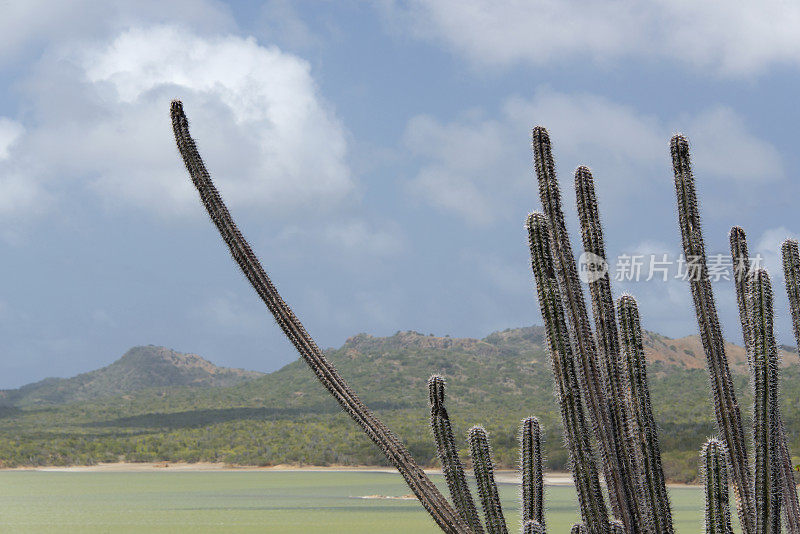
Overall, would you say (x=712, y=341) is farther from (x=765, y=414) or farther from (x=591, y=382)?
(x=591, y=382)

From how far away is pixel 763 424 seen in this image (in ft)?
19.2

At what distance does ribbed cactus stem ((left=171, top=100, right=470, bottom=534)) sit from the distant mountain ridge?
13252 cm

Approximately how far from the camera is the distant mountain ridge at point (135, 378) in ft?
441

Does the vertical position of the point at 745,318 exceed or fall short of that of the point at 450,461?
it exceeds it

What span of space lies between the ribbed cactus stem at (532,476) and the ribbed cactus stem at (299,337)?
0.74 metres

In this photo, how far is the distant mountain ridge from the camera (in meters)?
134

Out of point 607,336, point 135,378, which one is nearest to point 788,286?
point 607,336

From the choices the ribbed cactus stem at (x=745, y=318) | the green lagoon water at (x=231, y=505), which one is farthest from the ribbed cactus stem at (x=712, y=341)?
the green lagoon water at (x=231, y=505)

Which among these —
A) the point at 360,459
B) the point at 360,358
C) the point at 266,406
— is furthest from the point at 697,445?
the point at 360,358

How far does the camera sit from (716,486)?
5.50 metres

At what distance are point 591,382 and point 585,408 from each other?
0.18 meters

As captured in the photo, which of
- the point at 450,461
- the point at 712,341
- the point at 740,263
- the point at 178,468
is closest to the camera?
the point at 450,461

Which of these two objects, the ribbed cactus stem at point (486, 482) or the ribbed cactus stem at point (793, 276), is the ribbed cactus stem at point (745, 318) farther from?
the ribbed cactus stem at point (486, 482)

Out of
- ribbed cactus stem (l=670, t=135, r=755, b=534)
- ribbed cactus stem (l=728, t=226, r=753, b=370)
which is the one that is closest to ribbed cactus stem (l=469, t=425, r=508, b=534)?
ribbed cactus stem (l=670, t=135, r=755, b=534)
